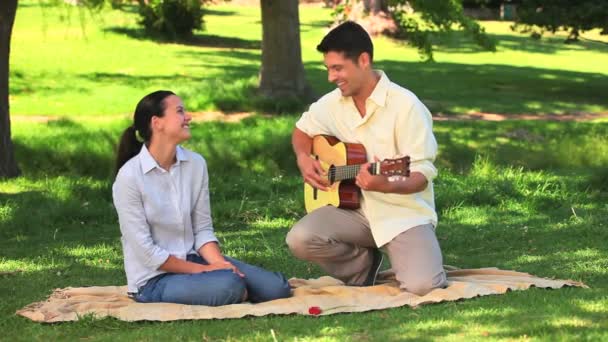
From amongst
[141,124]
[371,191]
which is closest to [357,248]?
[371,191]

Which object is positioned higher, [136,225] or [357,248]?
[136,225]

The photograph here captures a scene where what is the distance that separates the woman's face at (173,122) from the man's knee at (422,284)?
1506 mm

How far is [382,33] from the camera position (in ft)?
113

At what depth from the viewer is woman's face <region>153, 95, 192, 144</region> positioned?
19.2ft

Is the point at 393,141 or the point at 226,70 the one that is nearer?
the point at 393,141

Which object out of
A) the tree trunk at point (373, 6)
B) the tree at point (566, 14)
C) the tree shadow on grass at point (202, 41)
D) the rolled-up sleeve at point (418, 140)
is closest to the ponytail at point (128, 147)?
the rolled-up sleeve at point (418, 140)

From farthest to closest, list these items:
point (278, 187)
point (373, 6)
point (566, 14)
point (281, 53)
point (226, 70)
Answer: point (373, 6)
point (226, 70)
point (566, 14)
point (281, 53)
point (278, 187)

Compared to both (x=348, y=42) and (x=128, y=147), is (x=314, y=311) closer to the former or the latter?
(x=128, y=147)

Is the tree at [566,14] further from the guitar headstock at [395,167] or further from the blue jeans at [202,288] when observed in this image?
the blue jeans at [202,288]

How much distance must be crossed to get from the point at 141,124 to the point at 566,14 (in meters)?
16.2

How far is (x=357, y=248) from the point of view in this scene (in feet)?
21.3

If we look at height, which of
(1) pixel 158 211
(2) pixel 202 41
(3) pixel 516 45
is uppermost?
(1) pixel 158 211

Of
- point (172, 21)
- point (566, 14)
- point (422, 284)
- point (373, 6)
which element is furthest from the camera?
point (373, 6)

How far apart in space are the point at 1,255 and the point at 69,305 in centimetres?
Answer: 239
